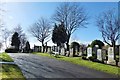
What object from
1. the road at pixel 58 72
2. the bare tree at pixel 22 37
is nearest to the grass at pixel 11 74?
the road at pixel 58 72

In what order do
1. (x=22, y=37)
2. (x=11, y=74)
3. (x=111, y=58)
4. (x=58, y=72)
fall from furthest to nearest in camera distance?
(x=22, y=37)
(x=111, y=58)
(x=58, y=72)
(x=11, y=74)

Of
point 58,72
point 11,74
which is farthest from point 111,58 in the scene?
point 11,74

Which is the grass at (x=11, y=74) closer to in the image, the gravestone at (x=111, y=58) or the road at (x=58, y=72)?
the road at (x=58, y=72)

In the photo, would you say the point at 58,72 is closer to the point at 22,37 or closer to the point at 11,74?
the point at 11,74

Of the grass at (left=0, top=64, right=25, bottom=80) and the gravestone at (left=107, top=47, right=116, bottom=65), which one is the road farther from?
the gravestone at (left=107, top=47, right=116, bottom=65)

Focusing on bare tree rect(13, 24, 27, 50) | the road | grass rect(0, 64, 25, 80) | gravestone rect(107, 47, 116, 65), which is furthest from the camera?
bare tree rect(13, 24, 27, 50)

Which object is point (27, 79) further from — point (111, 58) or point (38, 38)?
point (38, 38)

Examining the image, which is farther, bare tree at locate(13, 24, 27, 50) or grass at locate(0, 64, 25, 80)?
bare tree at locate(13, 24, 27, 50)

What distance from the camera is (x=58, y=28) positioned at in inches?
2581

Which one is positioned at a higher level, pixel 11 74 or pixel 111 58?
pixel 111 58

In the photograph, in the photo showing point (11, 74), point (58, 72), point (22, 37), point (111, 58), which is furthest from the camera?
point (22, 37)

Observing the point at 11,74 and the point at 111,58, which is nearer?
the point at 11,74

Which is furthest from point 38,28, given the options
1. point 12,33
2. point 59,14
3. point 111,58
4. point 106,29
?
point 111,58

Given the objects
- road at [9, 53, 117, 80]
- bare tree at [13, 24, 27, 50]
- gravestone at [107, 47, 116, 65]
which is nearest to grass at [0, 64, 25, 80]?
road at [9, 53, 117, 80]
